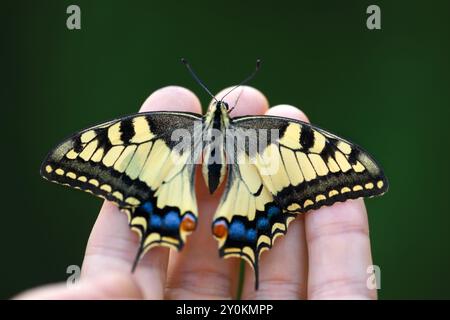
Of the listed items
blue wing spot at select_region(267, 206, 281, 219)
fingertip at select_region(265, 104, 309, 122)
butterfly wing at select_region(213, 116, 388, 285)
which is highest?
fingertip at select_region(265, 104, 309, 122)

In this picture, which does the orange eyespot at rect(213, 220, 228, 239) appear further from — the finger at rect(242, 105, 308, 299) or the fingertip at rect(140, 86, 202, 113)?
the fingertip at rect(140, 86, 202, 113)

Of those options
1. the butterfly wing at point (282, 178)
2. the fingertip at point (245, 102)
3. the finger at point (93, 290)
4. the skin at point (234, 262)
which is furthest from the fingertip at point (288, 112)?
the finger at point (93, 290)

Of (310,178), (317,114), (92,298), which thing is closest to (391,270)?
(317,114)

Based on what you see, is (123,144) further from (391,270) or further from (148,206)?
(391,270)

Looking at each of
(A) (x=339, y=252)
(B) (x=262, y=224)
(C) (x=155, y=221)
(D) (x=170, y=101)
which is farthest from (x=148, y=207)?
(A) (x=339, y=252)

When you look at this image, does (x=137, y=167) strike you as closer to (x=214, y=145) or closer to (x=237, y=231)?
(x=214, y=145)

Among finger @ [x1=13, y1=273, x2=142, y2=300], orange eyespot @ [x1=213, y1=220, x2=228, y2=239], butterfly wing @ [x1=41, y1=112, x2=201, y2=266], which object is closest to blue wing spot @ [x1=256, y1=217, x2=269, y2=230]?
orange eyespot @ [x1=213, y1=220, x2=228, y2=239]
